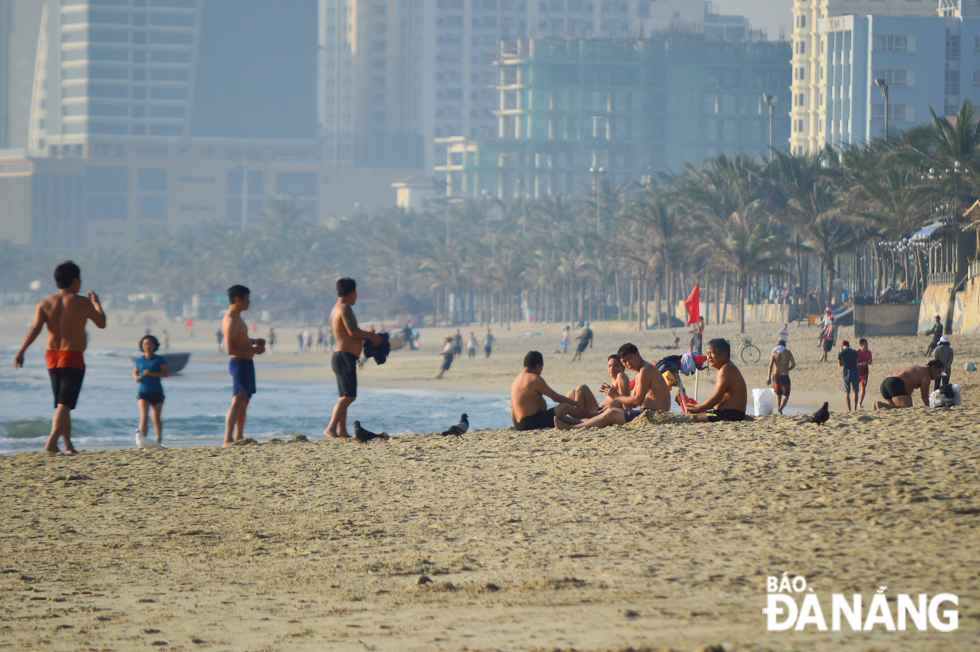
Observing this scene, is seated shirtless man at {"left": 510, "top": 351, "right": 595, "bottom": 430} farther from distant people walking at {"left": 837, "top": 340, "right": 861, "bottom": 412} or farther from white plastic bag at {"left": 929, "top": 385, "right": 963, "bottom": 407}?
distant people walking at {"left": 837, "top": 340, "right": 861, "bottom": 412}

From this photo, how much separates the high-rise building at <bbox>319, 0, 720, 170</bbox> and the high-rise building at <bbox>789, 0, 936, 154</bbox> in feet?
218

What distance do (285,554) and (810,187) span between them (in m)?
43.9

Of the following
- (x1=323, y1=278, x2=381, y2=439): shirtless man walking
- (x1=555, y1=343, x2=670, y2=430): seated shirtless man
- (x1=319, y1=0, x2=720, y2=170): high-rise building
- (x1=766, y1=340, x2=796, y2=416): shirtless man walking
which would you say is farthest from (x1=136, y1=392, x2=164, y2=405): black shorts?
(x1=319, y1=0, x2=720, y2=170): high-rise building

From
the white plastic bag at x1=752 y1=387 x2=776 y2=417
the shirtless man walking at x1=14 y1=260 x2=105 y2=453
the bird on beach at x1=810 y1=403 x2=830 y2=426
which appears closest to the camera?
the shirtless man walking at x1=14 y1=260 x2=105 y2=453

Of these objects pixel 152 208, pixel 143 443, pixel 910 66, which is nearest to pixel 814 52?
pixel 910 66

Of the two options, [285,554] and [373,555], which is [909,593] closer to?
[373,555]

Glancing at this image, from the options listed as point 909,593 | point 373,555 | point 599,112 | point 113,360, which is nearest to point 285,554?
point 373,555

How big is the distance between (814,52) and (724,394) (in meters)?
108

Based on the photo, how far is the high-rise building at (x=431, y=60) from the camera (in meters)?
182

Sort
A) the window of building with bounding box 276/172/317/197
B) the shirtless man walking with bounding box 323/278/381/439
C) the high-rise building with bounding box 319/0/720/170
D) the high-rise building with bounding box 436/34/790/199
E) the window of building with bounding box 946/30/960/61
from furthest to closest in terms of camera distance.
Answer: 1. the high-rise building with bounding box 319/0/720/170
2. the window of building with bounding box 276/172/317/197
3. the high-rise building with bounding box 436/34/790/199
4. the window of building with bounding box 946/30/960/61
5. the shirtless man walking with bounding box 323/278/381/439

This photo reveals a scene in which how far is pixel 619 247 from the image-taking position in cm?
5294

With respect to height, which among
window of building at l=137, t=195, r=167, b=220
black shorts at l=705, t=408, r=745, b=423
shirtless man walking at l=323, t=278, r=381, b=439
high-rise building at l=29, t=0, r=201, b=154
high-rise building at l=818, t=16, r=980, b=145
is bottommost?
black shorts at l=705, t=408, r=745, b=423

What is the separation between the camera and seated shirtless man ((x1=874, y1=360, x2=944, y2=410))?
1164 cm

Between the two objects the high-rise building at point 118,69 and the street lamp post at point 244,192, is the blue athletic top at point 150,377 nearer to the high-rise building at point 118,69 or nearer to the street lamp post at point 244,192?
the street lamp post at point 244,192
